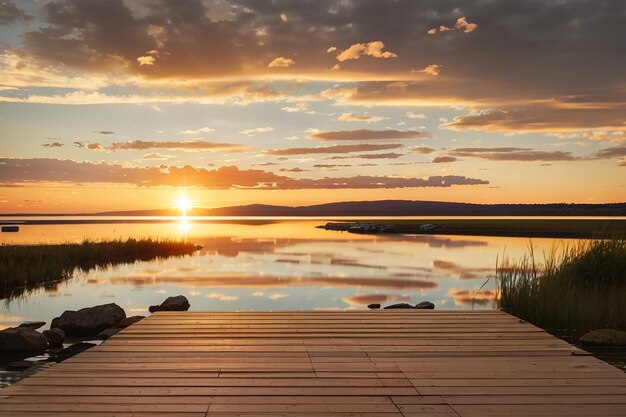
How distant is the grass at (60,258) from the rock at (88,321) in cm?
683

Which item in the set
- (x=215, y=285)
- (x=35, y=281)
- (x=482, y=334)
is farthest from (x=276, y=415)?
(x=35, y=281)

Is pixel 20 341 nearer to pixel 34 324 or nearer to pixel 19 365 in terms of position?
pixel 19 365

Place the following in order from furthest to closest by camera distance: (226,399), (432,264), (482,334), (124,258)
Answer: (124,258), (432,264), (482,334), (226,399)

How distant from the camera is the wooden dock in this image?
496 centimetres

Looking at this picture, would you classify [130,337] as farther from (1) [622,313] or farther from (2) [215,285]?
(2) [215,285]

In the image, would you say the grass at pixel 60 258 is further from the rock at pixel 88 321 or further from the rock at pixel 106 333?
the rock at pixel 106 333

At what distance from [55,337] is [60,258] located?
54.2ft

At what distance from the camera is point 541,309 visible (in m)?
11.5

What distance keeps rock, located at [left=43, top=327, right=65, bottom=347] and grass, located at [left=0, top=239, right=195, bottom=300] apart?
768cm

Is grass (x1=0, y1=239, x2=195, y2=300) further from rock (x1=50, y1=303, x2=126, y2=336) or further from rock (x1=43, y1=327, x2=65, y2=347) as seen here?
rock (x1=43, y1=327, x2=65, y2=347)

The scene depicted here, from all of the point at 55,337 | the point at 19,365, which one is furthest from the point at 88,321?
the point at 19,365

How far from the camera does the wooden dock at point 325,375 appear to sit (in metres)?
4.96

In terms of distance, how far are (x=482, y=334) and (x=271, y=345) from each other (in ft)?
9.45

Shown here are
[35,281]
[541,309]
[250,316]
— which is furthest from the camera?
[35,281]
